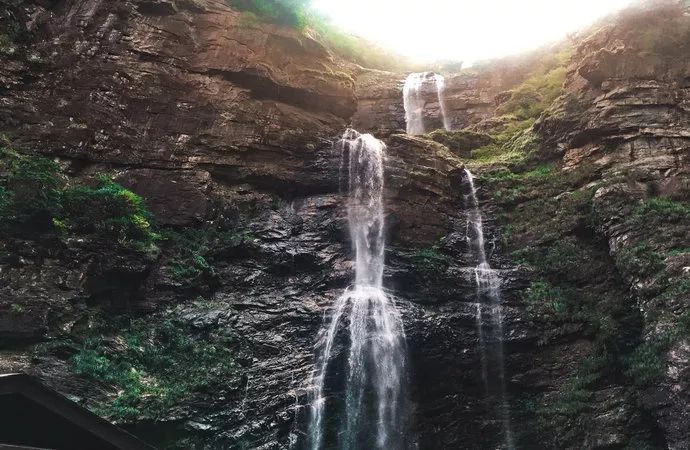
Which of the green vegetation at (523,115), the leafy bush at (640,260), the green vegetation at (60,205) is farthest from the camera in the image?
the green vegetation at (523,115)

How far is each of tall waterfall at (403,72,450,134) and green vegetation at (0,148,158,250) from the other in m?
12.9

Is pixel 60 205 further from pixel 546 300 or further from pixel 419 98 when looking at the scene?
pixel 419 98

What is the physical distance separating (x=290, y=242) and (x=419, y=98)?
12352 millimetres

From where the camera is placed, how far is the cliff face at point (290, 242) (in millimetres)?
10055

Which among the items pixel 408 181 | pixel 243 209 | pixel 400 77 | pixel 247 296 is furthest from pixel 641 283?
pixel 400 77

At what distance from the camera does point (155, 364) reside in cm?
1065

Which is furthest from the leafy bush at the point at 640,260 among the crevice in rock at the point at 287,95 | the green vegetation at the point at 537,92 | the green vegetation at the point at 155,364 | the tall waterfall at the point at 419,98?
the tall waterfall at the point at 419,98

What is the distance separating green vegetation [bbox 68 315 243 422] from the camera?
9.66 metres

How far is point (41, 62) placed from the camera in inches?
563

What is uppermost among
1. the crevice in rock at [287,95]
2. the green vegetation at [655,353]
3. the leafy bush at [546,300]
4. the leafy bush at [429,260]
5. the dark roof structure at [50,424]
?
the crevice in rock at [287,95]

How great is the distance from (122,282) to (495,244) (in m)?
10.0

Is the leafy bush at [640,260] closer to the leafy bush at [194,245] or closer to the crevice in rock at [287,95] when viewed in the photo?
the leafy bush at [194,245]

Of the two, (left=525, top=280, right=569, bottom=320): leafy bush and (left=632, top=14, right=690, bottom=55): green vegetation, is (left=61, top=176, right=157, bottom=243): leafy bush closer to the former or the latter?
(left=525, top=280, right=569, bottom=320): leafy bush

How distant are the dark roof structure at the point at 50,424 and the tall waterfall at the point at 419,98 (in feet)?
59.1
